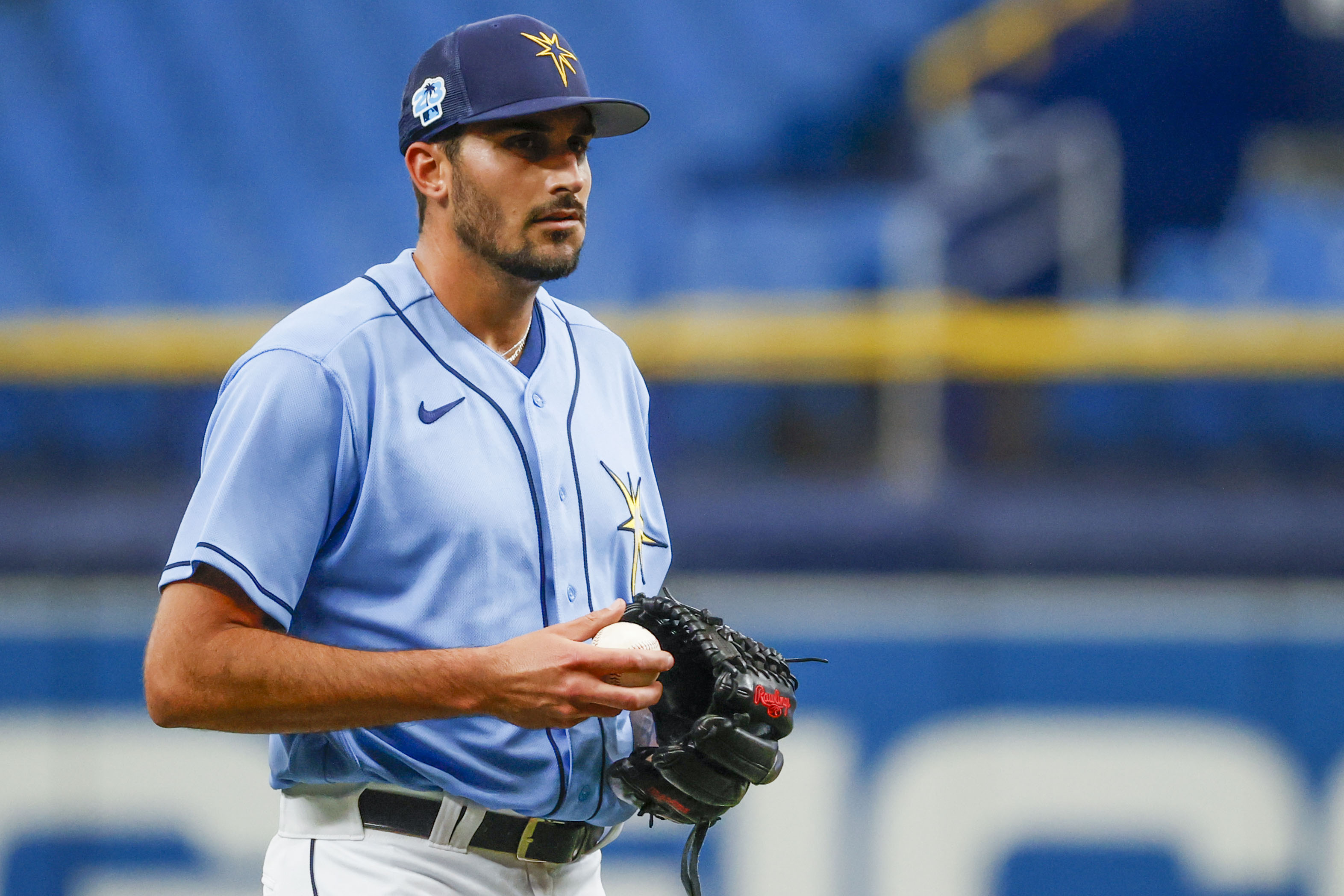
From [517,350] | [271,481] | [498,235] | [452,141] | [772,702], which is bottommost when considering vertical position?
[772,702]

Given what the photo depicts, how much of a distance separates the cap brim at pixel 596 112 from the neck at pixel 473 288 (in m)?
0.19

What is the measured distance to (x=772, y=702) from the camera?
6.23 ft

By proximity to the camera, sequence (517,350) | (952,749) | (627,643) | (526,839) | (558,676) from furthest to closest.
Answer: (952,749) < (517,350) < (526,839) < (627,643) < (558,676)

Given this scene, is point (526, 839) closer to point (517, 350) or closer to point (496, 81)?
point (517, 350)

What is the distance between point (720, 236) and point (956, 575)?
1.76 meters

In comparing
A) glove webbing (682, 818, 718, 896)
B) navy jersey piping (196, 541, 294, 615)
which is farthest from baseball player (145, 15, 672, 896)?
glove webbing (682, 818, 718, 896)

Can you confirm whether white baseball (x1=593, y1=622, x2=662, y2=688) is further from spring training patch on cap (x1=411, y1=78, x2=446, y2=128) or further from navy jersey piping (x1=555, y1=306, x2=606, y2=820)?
spring training patch on cap (x1=411, y1=78, x2=446, y2=128)

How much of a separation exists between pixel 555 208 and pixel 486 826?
0.80 m

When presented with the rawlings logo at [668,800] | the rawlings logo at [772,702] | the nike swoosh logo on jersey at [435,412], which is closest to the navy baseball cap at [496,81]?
the nike swoosh logo on jersey at [435,412]

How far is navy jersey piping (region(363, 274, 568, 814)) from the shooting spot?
1862 millimetres

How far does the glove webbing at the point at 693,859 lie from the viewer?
1.95 meters

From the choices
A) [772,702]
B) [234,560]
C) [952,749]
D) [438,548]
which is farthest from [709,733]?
[952,749]

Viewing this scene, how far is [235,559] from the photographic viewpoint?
168cm

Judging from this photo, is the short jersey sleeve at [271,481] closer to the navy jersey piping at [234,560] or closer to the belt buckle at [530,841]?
the navy jersey piping at [234,560]
